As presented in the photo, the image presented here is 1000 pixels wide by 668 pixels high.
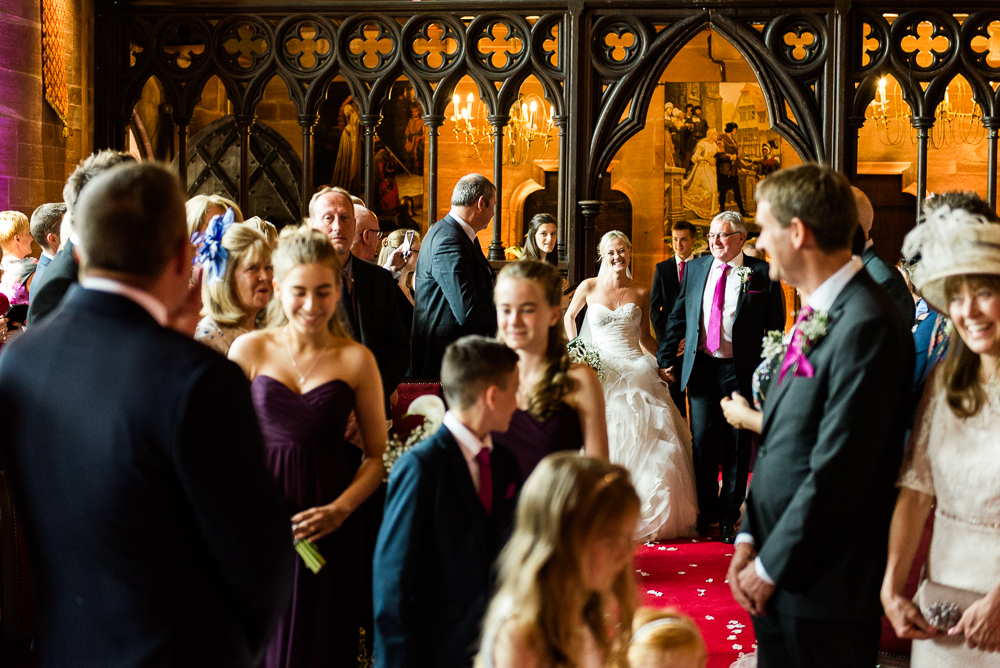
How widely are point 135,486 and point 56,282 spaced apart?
1768 millimetres

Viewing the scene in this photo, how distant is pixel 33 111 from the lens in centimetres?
695

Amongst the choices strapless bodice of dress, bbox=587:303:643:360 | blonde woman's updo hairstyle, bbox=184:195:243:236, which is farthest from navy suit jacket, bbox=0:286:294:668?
strapless bodice of dress, bbox=587:303:643:360

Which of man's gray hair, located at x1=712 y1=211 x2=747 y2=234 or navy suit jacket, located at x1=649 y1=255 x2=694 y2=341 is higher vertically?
man's gray hair, located at x1=712 y1=211 x2=747 y2=234

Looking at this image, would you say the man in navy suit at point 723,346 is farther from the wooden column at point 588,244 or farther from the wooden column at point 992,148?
the wooden column at point 992,148

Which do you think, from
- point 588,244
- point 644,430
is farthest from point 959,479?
point 588,244

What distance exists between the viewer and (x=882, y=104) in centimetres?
1205

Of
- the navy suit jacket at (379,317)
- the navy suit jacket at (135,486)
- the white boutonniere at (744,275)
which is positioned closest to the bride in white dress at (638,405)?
the white boutonniere at (744,275)

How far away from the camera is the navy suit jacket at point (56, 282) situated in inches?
120

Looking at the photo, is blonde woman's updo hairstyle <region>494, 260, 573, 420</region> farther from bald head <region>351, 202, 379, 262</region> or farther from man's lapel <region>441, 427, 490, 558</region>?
bald head <region>351, 202, 379, 262</region>

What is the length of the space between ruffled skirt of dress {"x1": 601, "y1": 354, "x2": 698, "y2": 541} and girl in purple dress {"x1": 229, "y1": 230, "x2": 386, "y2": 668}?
310 cm

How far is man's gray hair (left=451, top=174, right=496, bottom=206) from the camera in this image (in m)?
5.14

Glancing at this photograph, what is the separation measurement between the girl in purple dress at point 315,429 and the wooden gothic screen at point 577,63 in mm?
4656

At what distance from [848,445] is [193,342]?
137 centimetres

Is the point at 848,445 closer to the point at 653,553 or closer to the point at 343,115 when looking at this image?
the point at 653,553
